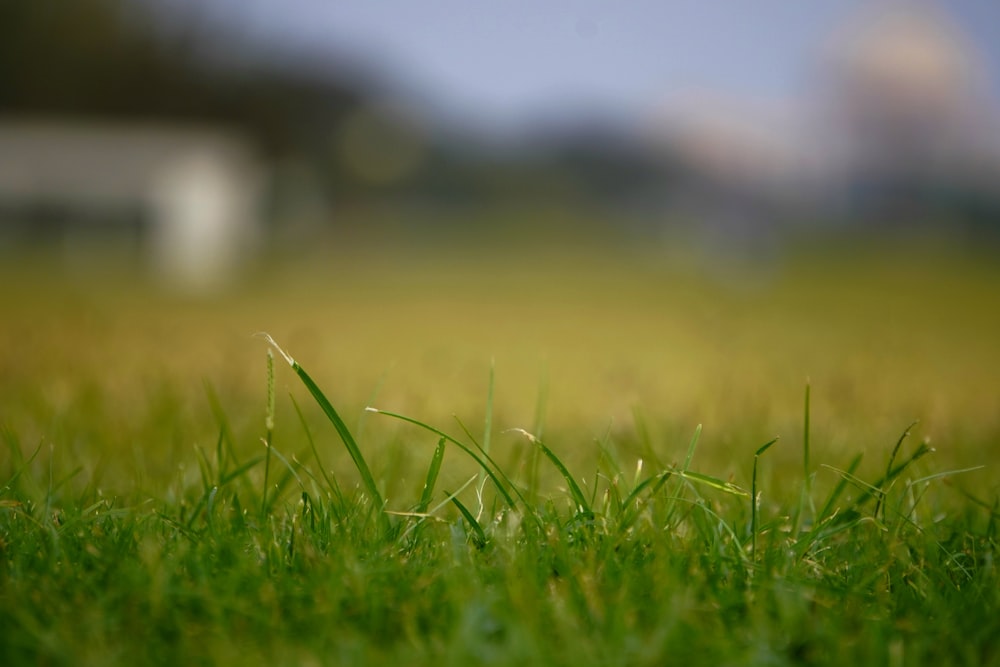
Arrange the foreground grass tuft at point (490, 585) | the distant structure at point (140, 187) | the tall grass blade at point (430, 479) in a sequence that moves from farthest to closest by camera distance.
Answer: the distant structure at point (140, 187), the tall grass blade at point (430, 479), the foreground grass tuft at point (490, 585)

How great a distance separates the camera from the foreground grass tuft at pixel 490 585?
3.32ft

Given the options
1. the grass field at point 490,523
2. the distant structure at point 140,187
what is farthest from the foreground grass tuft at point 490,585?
the distant structure at point 140,187

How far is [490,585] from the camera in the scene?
1.19 meters

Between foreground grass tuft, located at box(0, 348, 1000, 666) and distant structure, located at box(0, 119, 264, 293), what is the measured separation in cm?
2617

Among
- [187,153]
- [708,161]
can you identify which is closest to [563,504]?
[187,153]

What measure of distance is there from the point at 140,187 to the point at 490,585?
108 ft

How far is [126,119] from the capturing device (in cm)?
4638

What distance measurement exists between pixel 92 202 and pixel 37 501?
1270 inches

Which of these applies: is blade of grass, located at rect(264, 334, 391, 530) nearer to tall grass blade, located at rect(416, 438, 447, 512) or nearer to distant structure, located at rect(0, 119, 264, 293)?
tall grass blade, located at rect(416, 438, 447, 512)

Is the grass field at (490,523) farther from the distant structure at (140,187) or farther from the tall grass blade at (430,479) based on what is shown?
the distant structure at (140,187)

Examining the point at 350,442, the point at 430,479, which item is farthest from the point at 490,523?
the point at 350,442

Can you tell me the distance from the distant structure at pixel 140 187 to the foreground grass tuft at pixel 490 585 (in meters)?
26.2

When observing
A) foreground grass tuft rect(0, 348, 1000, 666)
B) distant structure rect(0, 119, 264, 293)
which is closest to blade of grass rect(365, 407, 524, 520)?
foreground grass tuft rect(0, 348, 1000, 666)

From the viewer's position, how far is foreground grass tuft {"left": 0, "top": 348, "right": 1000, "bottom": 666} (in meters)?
1.01
